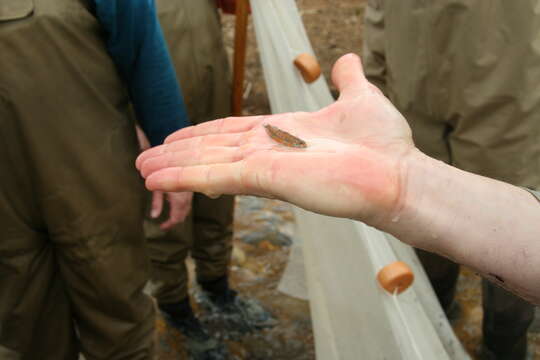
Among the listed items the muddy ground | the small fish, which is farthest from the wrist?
the muddy ground

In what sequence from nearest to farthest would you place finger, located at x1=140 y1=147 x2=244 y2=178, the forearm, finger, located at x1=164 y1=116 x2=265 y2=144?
the forearm < finger, located at x1=140 y1=147 x2=244 y2=178 < finger, located at x1=164 y1=116 x2=265 y2=144

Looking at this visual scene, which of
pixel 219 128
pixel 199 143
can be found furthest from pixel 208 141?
Result: pixel 219 128

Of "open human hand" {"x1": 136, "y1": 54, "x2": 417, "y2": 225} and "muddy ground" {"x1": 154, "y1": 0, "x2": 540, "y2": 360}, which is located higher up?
"open human hand" {"x1": 136, "y1": 54, "x2": 417, "y2": 225}

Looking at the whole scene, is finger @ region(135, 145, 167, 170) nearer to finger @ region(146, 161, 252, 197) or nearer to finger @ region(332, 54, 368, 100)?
finger @ region(146, 161, 252, 197)

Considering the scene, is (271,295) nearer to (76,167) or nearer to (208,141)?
(76,167)

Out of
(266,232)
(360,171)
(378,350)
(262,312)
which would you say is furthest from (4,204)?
(266,232)

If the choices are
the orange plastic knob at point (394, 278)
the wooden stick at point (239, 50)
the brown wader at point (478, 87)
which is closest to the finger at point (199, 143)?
the orange plastic knob at point (394, 278)

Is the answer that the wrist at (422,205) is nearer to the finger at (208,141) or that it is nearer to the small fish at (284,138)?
the small fish at (284,138)

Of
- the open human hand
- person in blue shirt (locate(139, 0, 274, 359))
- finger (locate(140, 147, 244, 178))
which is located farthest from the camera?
person in blue shirt (locate(139, 0, 274, 359))
